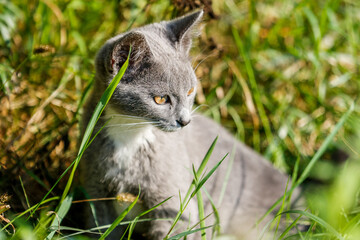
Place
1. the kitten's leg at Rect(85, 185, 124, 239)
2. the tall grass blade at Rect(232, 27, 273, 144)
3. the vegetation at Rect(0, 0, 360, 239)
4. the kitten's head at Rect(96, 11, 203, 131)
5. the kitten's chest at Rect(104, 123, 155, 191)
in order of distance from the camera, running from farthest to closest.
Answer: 1. the tall grass blade at Rect(232, 27, 273, 144)
2. the vegetation at Rect(0, 0, 360, 239)
3. the kitten's leg at Rect(85, 185, 124, 239)
4. the kitten's chest at Rect(104, 123, 155, 191)
5. the kitten's head at Rect(96, 11, 203, 131)

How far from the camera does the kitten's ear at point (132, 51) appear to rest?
68.0 inches

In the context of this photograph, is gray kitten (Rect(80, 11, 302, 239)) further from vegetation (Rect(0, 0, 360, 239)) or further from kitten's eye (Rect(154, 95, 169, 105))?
vegetation (Rect(0, 0, 360, 239))

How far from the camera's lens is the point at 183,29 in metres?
1.96

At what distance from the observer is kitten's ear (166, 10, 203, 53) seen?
1960mm

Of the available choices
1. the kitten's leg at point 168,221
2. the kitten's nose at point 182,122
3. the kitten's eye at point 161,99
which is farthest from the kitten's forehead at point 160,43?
the kitten's leg at point 168,221

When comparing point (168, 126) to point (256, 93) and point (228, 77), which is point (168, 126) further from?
point (228, 77)

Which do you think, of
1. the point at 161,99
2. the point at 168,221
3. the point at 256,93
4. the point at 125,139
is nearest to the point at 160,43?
the point at 161,99

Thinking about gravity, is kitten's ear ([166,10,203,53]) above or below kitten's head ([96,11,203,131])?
above

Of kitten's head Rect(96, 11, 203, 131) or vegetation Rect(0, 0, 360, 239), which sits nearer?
kitten's head Rect(96, 11, 203, 131)

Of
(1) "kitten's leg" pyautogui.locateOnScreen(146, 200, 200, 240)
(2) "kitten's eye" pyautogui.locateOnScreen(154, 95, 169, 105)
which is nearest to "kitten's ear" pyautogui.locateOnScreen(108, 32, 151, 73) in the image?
(2) "kitten's eye" pyautogui.locateOnScreen(154, 95, 169, 105)

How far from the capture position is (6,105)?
2512mm

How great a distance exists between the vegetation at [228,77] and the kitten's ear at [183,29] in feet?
0.90

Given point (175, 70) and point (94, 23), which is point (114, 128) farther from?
point (94, 23)

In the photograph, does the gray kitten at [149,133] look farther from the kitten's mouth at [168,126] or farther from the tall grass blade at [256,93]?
the tall grass blade at [256,93]
